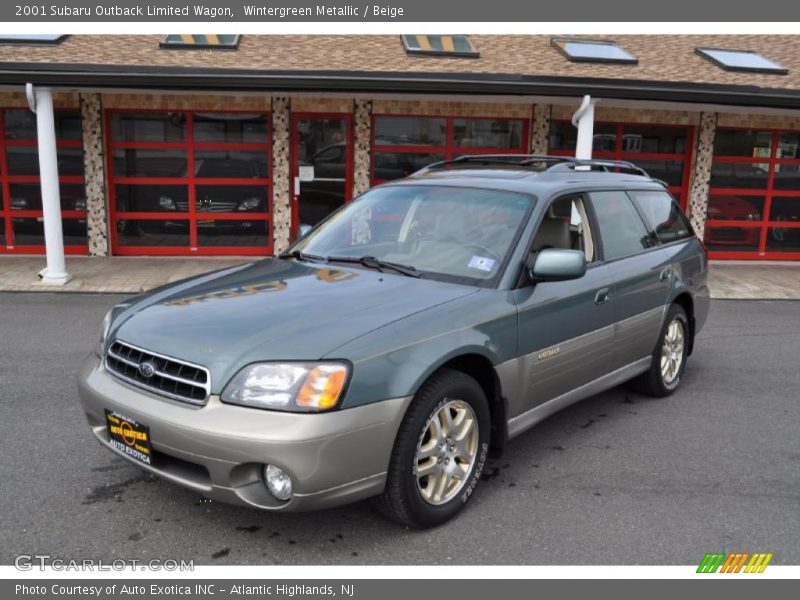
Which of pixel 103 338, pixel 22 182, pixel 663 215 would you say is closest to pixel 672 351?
pixel 663 215

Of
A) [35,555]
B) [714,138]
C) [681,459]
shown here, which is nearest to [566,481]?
[681,459]

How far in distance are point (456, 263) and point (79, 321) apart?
18.0ft

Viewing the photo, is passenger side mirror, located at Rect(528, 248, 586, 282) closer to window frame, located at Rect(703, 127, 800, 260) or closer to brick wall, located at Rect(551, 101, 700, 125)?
brick wall, located at Rect(551, 101, 700, 125)

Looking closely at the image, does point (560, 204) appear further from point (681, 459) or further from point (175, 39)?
point (175, 39)

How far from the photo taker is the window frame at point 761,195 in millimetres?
13680

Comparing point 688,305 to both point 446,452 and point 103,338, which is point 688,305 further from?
point 103,338

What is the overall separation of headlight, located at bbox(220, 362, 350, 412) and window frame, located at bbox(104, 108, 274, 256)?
10176mm

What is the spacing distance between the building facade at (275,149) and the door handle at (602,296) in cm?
765

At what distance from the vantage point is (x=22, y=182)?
12.4 meters

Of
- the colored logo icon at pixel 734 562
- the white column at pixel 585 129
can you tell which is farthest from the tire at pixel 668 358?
the white column at pixel 585 129

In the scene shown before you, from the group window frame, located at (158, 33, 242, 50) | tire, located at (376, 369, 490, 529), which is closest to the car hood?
tire, located at (376, 369, 490, 529)

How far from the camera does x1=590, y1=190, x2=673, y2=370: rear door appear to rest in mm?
4742

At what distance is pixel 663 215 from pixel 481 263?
2.35 metres

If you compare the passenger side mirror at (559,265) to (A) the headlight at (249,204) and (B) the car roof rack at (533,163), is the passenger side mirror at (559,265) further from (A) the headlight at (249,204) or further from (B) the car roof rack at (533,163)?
(A) the headlight at (249,204)
